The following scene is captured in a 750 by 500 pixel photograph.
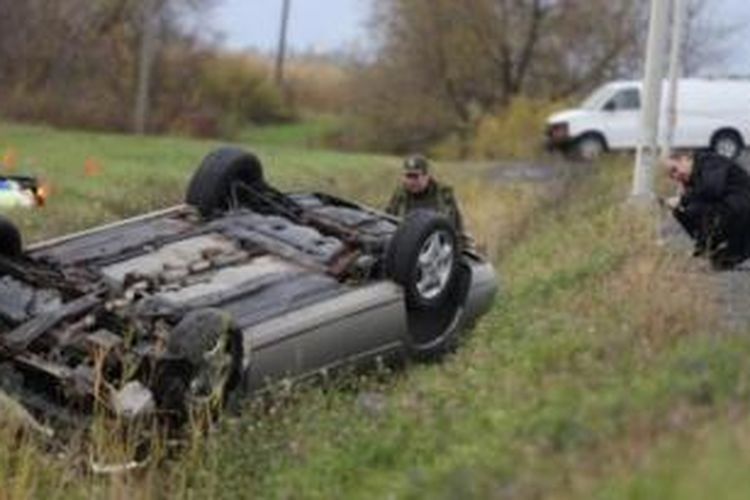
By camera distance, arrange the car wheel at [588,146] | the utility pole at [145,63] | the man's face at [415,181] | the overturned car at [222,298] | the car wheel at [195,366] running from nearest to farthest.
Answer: the car wheel at [195,366] < the overturned car at [222,298] < the man's face at [415,181] < the car wheel at [588,146] < the utility pole at [145,63]

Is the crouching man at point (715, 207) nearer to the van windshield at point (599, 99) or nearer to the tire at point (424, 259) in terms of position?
the tire at point (424, 259)

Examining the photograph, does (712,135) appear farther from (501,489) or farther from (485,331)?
(501,489)

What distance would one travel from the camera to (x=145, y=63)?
51.2m

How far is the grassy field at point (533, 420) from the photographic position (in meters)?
5.43

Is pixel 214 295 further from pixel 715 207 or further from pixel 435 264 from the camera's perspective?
pixel 715 207

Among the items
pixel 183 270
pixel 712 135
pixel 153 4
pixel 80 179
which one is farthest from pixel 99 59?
pixel 183 270

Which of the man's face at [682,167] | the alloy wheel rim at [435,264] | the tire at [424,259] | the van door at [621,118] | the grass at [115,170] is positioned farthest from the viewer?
the van door at [621,118]

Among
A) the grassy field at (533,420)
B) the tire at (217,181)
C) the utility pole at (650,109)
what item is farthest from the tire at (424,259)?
the utility pole at (650,109)

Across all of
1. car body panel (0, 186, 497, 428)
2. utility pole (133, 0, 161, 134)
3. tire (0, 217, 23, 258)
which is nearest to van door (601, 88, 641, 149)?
utility pole (133, 0, 161, 134)

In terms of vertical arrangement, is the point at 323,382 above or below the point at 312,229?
below

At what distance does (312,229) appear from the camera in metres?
9.80

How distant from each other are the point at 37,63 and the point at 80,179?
23679 mm

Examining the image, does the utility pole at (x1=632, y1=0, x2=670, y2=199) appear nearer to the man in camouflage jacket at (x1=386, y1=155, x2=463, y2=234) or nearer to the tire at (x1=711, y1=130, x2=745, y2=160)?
the man in camouflage jacket at (x1=386, y1=155, x2=463, y2=234)

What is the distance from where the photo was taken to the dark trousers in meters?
12.2
